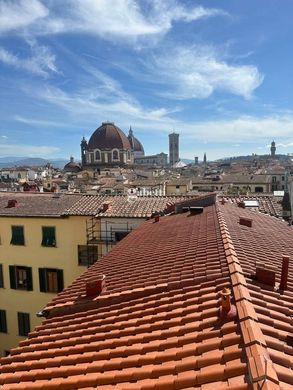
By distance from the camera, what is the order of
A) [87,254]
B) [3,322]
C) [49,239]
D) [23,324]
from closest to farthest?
[87,254] → [49,239] → [23,324] → [3,322]

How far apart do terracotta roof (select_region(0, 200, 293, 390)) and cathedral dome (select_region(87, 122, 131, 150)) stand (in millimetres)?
122631

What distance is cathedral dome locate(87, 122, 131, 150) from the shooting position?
12900 centimetres

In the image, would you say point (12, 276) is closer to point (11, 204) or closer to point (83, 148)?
point (11, 204)

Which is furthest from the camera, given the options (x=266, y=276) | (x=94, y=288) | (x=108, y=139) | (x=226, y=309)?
(x=108, y=139)

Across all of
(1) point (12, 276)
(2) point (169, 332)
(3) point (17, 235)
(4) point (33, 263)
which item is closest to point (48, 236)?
(4) point (33, 263)

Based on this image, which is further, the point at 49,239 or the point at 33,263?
the point at 33,263

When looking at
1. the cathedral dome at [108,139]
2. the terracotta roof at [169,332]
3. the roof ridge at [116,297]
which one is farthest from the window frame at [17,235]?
the cathedral dome at [108,139]

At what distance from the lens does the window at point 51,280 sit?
19.2 metres

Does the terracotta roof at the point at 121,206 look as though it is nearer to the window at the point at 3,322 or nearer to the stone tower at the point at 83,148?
the window at the point at 3,322

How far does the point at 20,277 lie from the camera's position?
19.9 metres

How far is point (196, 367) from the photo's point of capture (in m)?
3.66

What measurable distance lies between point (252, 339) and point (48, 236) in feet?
55.7

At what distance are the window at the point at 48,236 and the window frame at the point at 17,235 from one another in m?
1.25

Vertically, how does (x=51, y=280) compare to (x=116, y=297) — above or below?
below
